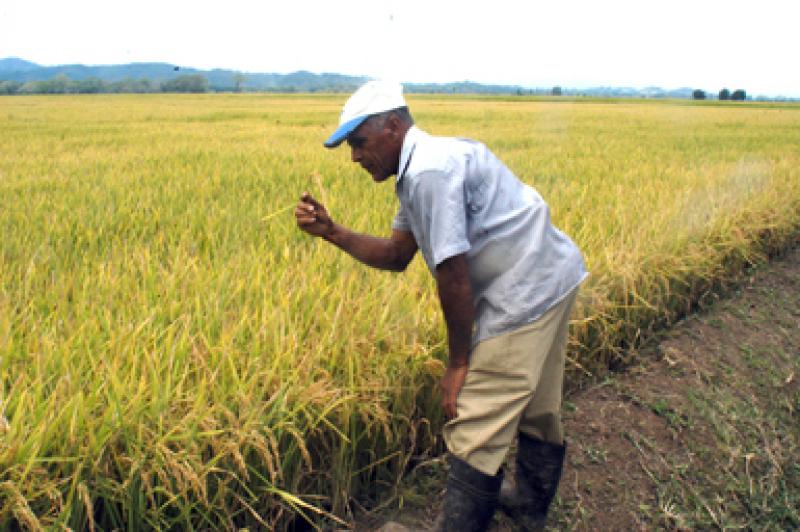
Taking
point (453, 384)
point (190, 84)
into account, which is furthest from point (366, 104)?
point (190, 84)

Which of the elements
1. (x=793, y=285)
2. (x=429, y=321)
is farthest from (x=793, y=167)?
(x=429, y=321)

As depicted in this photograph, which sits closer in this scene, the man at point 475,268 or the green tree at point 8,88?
the man at point 475,268

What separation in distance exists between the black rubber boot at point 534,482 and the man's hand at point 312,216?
771 mm

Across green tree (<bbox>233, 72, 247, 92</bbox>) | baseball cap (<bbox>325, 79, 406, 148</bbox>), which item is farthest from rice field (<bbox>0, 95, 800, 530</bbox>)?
green tree (<bbox>233, 72, 247, 92</bbox>)

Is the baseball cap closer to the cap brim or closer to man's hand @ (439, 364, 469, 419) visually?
the cap brim

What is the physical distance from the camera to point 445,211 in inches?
51.4

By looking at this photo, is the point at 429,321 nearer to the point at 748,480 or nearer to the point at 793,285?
the point at 748,480

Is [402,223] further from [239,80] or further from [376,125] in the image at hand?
[239,80]

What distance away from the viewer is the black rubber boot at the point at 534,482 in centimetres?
170

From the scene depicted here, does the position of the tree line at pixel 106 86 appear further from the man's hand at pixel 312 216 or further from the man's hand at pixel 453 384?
the man's hand at pixel 453 384

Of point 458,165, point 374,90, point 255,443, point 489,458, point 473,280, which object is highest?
point 374,90

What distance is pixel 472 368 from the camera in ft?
4.93

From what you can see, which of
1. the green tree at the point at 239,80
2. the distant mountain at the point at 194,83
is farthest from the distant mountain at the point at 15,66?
the green tree at the point at 239,80

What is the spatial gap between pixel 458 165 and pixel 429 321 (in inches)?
30.5
